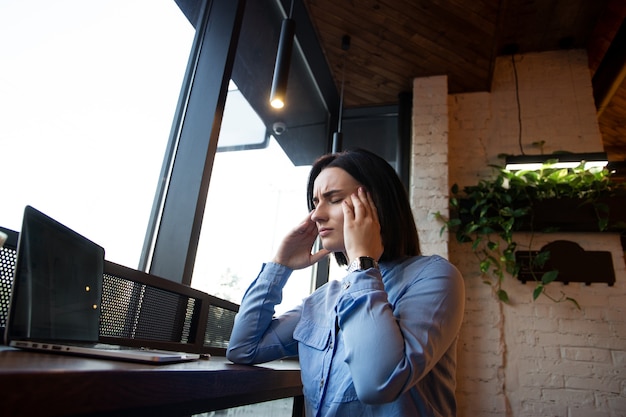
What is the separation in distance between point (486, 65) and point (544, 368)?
2276 millimetres

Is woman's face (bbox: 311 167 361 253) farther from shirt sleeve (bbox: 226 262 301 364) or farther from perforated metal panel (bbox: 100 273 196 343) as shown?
perforated metal panel (bbox: 100 273 196 343)

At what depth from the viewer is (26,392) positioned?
1.10 ft

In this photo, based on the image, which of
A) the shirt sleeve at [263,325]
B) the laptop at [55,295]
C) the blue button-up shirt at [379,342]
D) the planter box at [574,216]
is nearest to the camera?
the laptop at [55,295]

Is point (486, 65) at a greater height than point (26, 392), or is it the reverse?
point (486, 65)

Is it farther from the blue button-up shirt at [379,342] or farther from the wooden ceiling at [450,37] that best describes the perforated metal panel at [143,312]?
the wooden ceiling at [450,37]

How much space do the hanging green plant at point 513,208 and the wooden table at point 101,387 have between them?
247 centimetres

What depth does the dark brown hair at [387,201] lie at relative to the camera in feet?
3.45

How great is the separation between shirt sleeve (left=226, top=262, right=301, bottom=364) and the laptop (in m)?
0.34

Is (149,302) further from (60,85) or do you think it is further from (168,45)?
(168,45)

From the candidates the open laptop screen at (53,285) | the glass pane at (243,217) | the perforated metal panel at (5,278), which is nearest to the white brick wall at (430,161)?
the glass pane at (243,217)

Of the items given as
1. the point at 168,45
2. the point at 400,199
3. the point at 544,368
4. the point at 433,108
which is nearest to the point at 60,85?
the point at 168,45

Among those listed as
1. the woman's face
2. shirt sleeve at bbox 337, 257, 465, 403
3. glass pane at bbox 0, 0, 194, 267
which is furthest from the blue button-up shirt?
glass pane at bbox 0, 0, 194, 267

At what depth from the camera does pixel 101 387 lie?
→ 41cm

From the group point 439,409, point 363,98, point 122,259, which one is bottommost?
point 439,409
